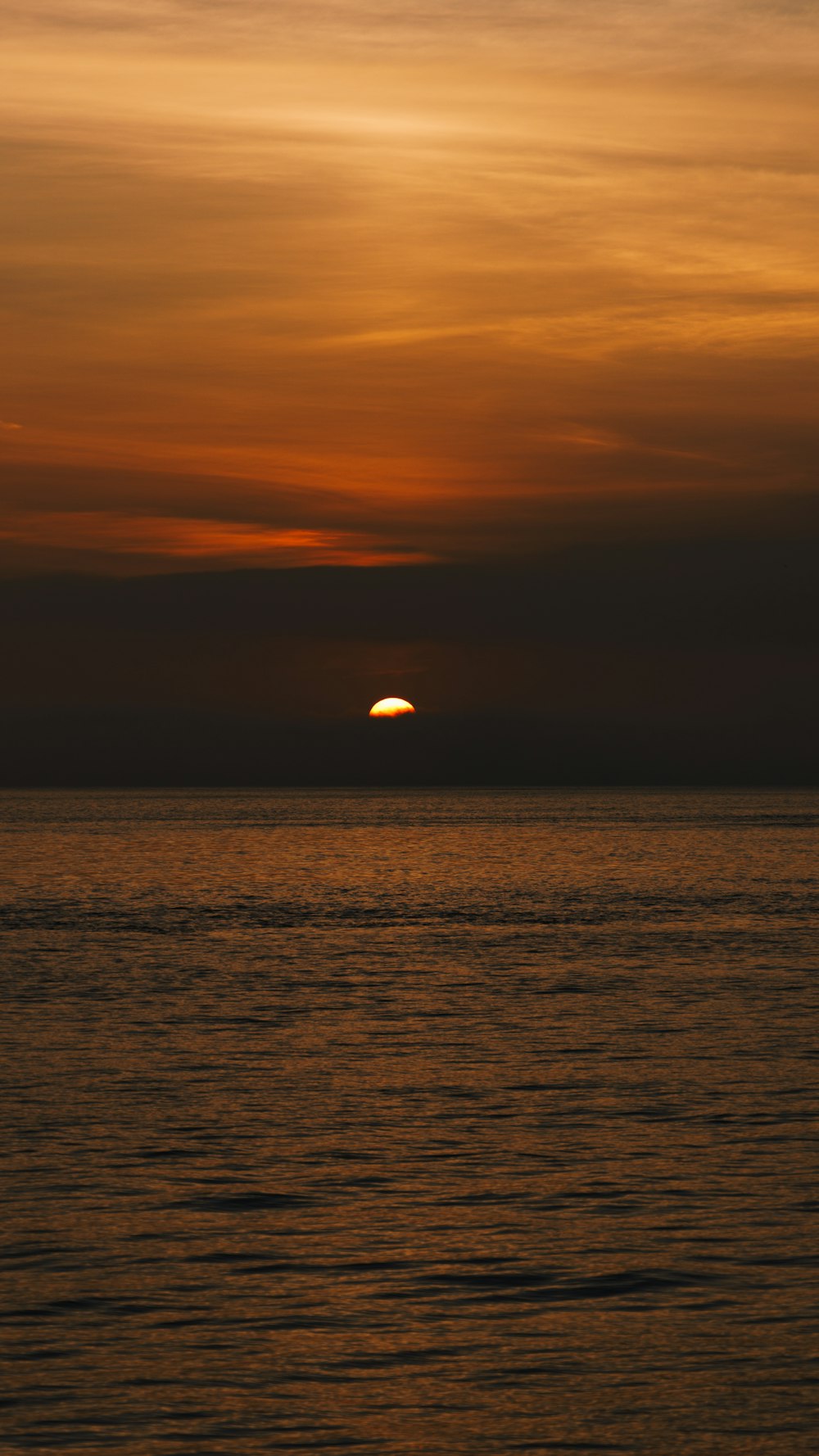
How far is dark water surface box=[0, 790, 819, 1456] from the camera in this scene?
1497cm

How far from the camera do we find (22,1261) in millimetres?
19359

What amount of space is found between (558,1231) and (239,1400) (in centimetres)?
635

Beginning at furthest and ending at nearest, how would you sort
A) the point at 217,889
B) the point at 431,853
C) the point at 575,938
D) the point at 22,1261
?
the point at 431,853 < the point at 217,889 < the point at 575,938 < the point at 22,1261

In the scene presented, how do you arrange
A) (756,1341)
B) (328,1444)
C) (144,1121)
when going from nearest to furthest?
1. (328,1444)
2. (756,1341)
3. (144,1121)

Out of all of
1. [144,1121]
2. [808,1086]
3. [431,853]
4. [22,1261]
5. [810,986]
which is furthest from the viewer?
[431,853]

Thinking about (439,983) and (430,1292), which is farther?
(439,983)

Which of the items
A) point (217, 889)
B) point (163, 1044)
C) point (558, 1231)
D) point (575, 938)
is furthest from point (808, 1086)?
point (217, 889)

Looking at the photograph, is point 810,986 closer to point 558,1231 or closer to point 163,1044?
point 163,1044

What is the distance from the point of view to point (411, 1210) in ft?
70.6

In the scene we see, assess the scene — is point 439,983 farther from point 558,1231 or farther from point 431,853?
point 431,853

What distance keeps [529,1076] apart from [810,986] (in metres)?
17.9

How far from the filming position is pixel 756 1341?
1655 centimetres

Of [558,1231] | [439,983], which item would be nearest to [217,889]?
[439,983]

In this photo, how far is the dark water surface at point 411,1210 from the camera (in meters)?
15.0
